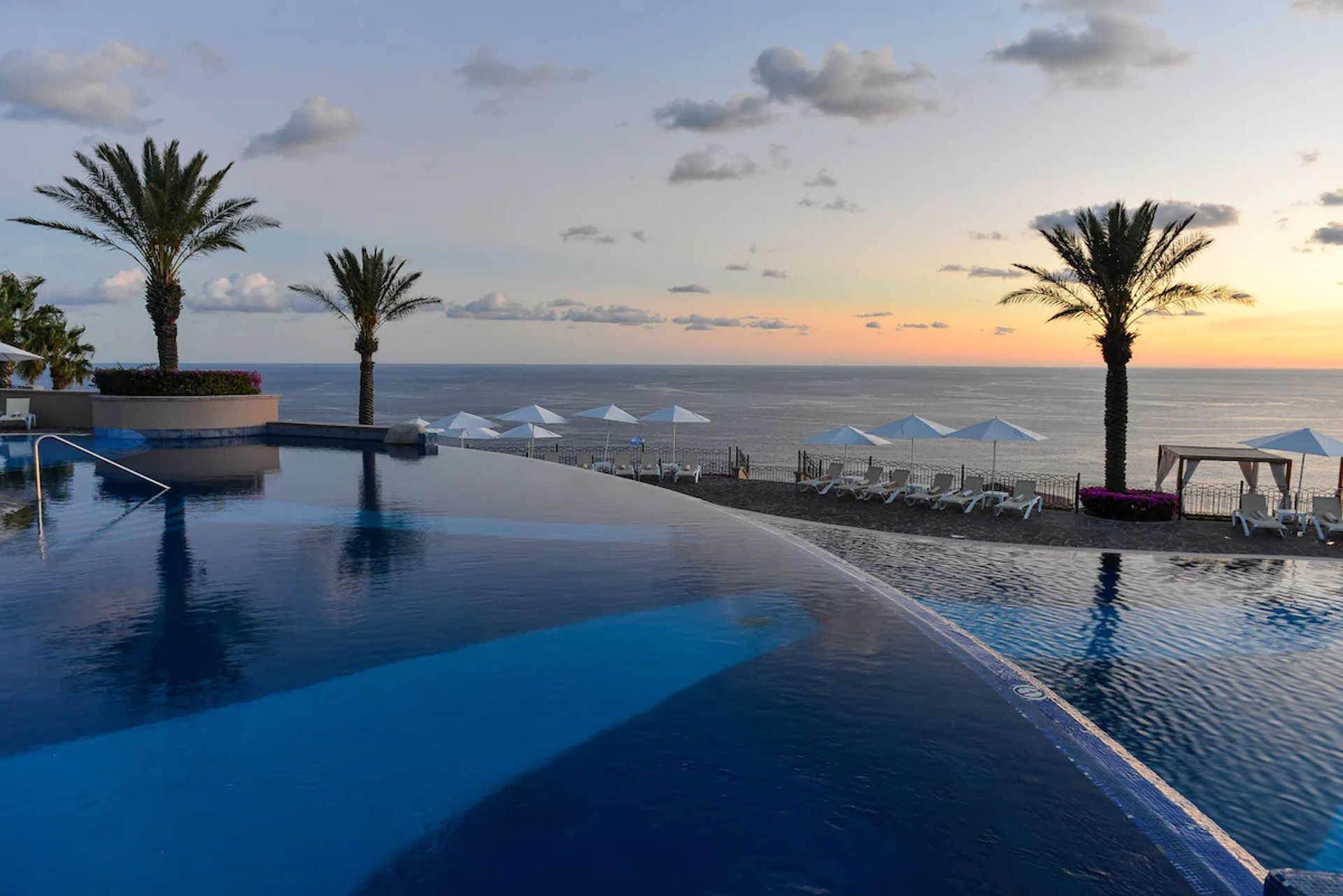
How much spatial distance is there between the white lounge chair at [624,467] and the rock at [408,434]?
597cm

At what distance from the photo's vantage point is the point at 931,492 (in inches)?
827

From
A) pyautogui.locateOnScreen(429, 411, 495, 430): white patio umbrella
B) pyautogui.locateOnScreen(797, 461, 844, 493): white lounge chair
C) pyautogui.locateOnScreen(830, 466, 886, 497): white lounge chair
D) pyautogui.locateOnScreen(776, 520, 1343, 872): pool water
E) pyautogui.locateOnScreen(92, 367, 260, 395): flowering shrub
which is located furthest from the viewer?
pyautogui.locateOnScreen(429, 411, 495, 430): white patio umbrella

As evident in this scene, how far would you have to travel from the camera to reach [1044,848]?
17.2ft

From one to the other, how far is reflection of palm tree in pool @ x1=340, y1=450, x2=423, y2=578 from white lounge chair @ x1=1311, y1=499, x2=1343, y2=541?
1804cm

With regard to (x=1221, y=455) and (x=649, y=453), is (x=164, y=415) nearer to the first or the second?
(x=649, y=453)

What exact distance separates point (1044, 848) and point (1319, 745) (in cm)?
389

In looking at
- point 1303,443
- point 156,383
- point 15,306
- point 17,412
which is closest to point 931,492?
point 1303,443

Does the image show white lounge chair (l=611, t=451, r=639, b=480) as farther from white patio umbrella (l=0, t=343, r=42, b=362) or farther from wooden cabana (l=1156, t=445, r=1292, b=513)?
white patio umbrella (l=0, t=343, r=42, b=362)

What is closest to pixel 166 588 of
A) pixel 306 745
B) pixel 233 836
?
pixel 306 745

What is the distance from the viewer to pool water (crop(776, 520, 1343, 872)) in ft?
21.0

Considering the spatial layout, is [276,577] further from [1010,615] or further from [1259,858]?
[1259,858]

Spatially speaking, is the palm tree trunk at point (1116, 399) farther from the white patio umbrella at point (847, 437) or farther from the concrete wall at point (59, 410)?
the concrete wall at point (59, 410)

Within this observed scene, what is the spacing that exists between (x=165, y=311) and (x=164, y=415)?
151 inches

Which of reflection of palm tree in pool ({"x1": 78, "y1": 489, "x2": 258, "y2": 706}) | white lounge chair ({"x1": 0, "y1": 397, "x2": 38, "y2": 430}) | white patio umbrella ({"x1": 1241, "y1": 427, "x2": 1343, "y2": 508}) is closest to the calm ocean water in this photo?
white patio umbrella ({"x1": 1241, "y1": 427, "x2": 1343, "y2": 508})
